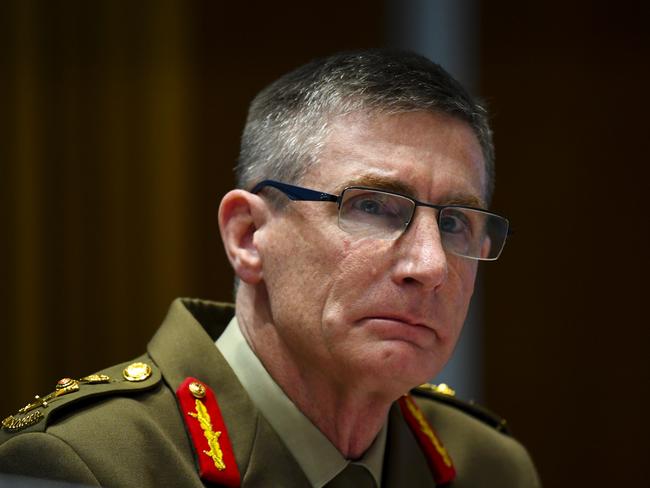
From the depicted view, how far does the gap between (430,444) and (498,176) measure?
5.98 feet

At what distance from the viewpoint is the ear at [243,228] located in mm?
1981

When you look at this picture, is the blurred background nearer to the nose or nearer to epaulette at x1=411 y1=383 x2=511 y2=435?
epaulette at x1=411 y1=383 x2=511 y2=435

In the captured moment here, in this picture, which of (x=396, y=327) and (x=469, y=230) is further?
(x=469, y=230)

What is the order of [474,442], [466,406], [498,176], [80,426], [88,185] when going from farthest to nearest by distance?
[498,176] → [88,185] → [466,406] → [474,442] → [80,426]

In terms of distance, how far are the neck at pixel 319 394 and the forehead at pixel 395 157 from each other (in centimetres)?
31

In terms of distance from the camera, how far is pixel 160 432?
179cm

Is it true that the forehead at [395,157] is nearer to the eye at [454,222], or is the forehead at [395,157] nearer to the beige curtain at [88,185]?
the eye at [454,222]

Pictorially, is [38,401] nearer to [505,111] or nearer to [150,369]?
[150,369]

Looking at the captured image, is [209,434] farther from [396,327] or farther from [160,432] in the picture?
[396,327]

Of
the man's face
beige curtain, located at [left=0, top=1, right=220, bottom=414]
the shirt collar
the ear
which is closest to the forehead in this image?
the man's face

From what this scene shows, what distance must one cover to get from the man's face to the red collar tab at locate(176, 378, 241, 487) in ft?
0.61

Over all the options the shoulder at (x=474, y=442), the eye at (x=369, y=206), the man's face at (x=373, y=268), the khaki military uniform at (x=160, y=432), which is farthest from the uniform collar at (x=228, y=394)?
the shoulder at (x=474, y=442)


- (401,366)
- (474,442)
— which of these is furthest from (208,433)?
(474,442)

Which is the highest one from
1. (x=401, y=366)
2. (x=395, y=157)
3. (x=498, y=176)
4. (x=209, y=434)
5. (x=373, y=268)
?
(x=395, y=157)
